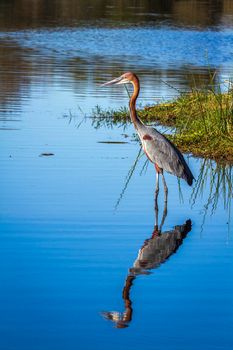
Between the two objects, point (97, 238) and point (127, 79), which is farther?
point (127, 79)

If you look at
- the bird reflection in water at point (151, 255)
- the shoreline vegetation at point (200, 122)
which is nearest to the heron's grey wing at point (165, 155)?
the bird reflection in water at point (151, 255)

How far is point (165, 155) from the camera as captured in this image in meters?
10.4

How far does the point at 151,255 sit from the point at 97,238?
23.9 inches

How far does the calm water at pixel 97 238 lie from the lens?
633 cm

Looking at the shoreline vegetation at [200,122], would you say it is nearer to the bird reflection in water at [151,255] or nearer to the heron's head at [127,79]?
the heron's head at [127,79]

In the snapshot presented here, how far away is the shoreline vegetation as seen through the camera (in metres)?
12.8

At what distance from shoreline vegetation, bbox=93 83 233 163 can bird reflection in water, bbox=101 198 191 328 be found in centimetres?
330

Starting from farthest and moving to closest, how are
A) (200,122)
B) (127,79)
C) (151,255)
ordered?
1. (200,122)
2. (127,79)
3. (151,255)

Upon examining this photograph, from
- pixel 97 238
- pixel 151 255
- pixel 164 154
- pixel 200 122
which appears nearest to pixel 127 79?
pixel 164 154

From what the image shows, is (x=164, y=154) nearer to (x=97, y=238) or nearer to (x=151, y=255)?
(x=97, y=238)

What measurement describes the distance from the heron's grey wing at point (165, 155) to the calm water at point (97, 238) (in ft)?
0.98

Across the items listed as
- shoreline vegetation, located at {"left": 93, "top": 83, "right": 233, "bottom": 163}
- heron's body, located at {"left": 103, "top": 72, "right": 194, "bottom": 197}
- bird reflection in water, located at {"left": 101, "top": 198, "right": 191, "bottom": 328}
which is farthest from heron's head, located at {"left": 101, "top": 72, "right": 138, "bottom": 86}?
bird reflection in water, located at {"left": 101, "top": 198, "right": 191, "bottom": 328}

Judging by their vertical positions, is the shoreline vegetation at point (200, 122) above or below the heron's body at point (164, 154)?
below

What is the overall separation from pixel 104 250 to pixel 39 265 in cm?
67
